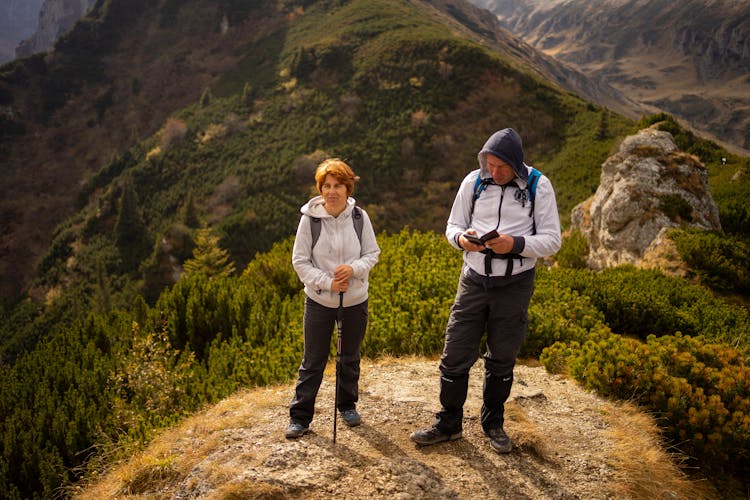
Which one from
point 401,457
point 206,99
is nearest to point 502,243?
point 401,457

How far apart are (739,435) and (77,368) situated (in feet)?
25.0

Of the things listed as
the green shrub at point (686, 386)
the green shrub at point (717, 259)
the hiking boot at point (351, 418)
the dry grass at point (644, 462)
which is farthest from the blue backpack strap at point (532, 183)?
the green shrub at point (717, 259)

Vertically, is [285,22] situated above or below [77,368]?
above

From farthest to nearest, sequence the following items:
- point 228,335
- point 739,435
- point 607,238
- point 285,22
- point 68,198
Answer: point 285,22
point 68,198
point 607,238
point 228,335
point 739,435

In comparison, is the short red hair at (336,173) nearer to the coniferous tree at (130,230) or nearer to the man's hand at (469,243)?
the man's hand at (469,243)

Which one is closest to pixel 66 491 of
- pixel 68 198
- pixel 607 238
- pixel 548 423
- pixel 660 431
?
pixel 548 423

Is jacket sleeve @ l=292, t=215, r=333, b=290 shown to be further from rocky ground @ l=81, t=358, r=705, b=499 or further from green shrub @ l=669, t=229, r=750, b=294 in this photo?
green shrub @ l=669, t=229, r=750, b=294

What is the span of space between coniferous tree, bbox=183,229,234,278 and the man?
2693 centimetres

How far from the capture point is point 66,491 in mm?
4949

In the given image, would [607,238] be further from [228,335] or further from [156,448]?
[156,448]

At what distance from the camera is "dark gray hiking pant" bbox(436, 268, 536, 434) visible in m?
3.23

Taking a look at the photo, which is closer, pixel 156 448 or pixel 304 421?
pixel 304 421

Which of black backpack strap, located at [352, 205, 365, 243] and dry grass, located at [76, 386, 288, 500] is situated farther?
black backpack strap, located at [352, 205, 365, 243]

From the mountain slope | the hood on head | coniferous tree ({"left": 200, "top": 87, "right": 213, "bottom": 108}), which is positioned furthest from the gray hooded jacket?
coniferous tree ({"left": 200, "top": 87, "right": 213, "bottom": 108})
